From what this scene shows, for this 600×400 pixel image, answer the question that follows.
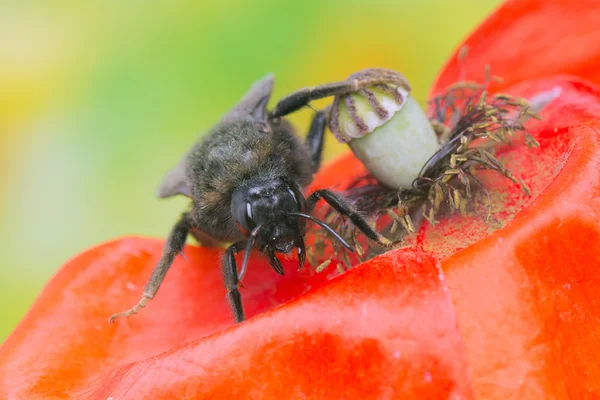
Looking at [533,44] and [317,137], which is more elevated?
[317,137]

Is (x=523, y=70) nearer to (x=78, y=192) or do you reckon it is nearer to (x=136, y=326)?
(x=136, y=326)

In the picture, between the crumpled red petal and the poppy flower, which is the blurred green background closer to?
the poppy flower

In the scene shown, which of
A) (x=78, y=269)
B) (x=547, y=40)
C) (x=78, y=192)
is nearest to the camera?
(x=78, y=269)

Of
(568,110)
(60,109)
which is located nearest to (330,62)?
(60,109)

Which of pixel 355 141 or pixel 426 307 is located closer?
pixel 426 307

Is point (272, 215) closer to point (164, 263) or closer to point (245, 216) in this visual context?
point (245, 216)

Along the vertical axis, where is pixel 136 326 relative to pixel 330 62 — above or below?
above

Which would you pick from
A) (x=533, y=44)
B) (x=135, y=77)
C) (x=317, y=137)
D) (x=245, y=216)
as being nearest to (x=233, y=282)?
(x=245, y=216)
